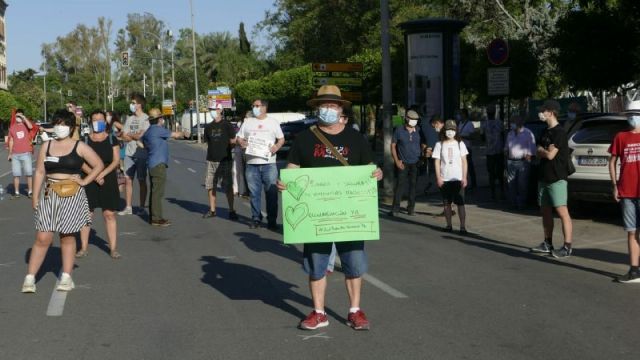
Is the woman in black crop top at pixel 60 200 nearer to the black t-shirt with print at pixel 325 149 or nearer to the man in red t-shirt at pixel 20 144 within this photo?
the black t-shirt with print at pixel 325 149

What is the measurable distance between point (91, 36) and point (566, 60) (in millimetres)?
119476

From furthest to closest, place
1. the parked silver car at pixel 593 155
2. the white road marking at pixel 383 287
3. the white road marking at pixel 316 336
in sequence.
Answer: the parked silver car at pixel 593 155 → the white road marking at pixel 383 287 → the white road marking at pixel 316 336

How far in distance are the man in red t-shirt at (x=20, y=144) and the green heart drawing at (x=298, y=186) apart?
13634mm

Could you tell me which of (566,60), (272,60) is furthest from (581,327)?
(272,60)

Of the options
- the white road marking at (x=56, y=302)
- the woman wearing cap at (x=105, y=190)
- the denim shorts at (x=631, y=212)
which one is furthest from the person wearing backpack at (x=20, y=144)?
the denim shorts at (x=631, y=212)

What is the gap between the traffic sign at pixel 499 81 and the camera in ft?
54.3

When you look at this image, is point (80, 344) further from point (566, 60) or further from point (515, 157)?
point (566, 60)

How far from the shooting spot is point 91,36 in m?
132

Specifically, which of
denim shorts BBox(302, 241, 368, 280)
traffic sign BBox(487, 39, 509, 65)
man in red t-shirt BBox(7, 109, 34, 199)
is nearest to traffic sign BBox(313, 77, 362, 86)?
traffic sign BBox(487, 39, 509, 65)

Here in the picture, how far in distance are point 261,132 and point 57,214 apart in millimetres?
4967

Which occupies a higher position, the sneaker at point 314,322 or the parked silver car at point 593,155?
the parked silver car at point 593,155

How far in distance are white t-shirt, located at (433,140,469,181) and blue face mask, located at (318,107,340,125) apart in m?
6.00

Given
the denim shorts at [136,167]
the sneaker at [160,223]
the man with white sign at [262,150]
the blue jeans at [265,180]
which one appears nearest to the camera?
the man with white sign at [262,150]

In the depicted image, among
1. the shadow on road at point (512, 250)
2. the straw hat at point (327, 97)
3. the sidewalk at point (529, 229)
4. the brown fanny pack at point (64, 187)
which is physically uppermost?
the straw hat at point (327, 97)
